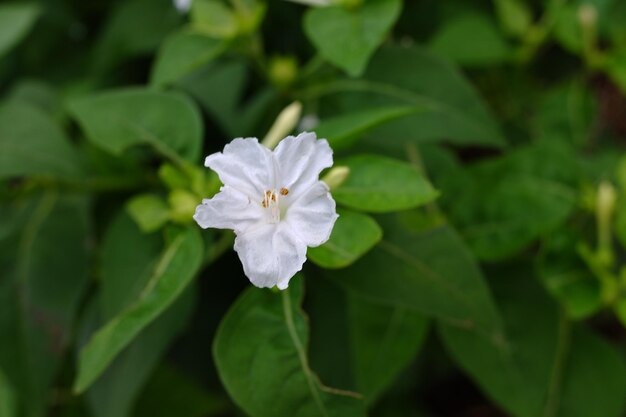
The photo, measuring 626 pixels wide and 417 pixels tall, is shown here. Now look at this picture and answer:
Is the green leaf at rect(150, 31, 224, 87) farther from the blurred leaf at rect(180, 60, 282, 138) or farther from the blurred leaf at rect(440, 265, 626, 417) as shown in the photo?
the blurred leaf at rect(440, 265, 626, 417)

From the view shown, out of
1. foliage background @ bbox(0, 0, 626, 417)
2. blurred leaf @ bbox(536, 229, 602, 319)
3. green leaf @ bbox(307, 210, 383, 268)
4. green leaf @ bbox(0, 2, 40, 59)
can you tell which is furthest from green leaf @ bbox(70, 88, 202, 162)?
blurred leaf @ bbox(536, 229, 602, 319)

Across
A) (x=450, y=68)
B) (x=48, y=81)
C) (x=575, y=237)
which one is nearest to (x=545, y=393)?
(x=575, y=237)

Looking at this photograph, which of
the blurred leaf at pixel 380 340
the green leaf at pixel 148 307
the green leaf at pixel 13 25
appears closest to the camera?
the green leaf at pixel 148 307

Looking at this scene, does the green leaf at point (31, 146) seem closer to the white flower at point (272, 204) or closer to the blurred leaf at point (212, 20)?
the blurred leaf at point (212, 20)

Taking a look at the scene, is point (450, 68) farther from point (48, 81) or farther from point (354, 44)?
point (48, 81)

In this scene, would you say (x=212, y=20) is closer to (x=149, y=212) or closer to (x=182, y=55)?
(x=182, y=55)

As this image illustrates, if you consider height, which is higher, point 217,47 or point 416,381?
point 217,47

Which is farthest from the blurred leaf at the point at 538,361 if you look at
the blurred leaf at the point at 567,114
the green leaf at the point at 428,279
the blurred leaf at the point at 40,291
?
the blurred leaf at the point at 40,291
